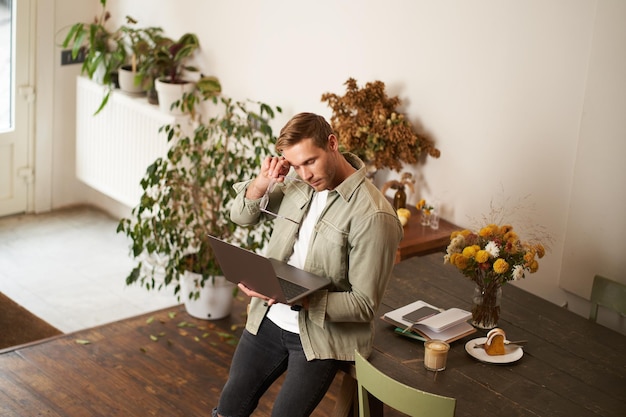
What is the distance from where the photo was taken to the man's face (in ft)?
9.09

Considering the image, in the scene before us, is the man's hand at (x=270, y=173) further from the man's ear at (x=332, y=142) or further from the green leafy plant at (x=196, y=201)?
the green leafy plant at (x=196, y=201)

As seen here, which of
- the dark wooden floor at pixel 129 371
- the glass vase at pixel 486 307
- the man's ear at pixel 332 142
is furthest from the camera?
the dark wooden floor at pixel 129 371

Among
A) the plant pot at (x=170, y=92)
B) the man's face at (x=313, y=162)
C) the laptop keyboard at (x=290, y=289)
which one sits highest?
the man's face at (x=313, y=162)

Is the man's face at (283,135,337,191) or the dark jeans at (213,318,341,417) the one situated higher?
the man's face at (283,135,337,191)

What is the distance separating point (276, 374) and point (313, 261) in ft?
1.35

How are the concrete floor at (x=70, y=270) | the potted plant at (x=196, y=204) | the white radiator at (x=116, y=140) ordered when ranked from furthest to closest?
the white radiator at (x=116, y=140), the concrete floor at (x=70, y=270), the potted plant at (x=196, y=204)

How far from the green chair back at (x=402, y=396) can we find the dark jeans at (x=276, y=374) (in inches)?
8.8

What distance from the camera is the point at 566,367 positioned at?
3.03 metres

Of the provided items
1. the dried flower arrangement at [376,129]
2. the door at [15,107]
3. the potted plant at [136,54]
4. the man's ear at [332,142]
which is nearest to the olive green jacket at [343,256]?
the man's ear at [332,142]

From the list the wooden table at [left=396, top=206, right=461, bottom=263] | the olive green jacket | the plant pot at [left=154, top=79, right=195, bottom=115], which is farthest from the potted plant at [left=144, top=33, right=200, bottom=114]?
the olive green jacket

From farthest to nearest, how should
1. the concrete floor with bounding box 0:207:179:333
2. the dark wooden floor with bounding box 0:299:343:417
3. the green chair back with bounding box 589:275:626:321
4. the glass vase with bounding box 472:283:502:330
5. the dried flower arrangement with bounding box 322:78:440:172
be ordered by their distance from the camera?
the concrete floor with bounding box 0:207:179:333 < the dried flower arrangement with bounding box 322:78:440:172 < the dark wooden floor with bounding box 0:299:343:417 < the green chair back with bounding box 589:275:626:321 < the glass vase with bounding box 472:283:502:330

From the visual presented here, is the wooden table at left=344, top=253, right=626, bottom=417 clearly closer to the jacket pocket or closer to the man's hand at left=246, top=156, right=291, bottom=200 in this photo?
the jacket pocket

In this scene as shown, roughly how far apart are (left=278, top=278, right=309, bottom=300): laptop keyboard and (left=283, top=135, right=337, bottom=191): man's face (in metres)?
0.32

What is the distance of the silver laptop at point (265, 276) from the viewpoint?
272cm
